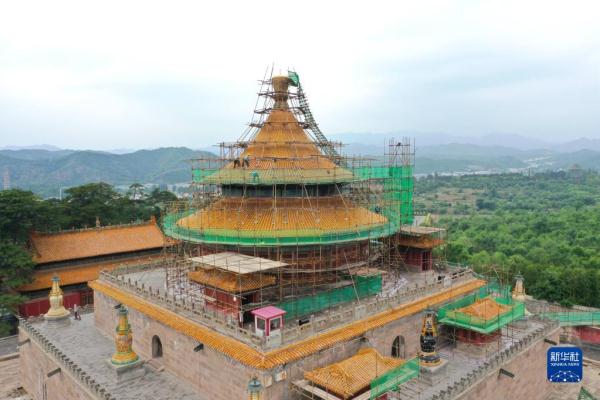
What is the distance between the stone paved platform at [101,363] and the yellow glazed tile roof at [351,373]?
5.79 meters

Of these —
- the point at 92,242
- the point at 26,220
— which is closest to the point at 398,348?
the point at 92,242

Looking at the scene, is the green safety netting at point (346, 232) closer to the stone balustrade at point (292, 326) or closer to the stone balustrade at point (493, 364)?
the stone balustrade at point (292, 326)

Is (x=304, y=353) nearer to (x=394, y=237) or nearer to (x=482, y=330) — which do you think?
(x=482, y=330)

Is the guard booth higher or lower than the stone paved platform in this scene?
higher

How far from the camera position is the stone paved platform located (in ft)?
67.1

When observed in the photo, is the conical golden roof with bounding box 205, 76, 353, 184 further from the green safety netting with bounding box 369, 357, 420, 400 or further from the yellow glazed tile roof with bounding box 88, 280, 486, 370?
the green safety netting with bounding box 369, 357, 420, 400

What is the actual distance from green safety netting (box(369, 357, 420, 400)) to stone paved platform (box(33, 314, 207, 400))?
24.9 ft

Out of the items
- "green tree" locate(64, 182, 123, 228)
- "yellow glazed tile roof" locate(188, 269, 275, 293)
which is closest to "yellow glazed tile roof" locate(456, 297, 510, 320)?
"yellow glazed tile roof" locate(188, 269, 275, 293)

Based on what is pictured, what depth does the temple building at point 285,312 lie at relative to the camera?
736 inches

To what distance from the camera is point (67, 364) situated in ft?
75.9

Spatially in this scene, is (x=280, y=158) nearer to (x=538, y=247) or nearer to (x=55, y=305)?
(x=55, y=305)

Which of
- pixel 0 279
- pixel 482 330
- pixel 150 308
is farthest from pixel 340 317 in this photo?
pixel 0 279

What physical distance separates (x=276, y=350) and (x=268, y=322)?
43.7 inches

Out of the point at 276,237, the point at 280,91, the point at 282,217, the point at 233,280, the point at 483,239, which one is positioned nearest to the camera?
the point at 233,280
